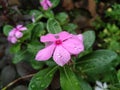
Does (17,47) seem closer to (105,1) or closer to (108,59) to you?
(108,59)

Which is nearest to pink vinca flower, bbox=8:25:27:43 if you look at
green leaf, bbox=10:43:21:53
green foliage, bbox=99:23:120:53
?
green leaf, bbox=10:43:21:53

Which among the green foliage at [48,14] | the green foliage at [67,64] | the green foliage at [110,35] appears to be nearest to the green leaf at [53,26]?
the green foliage at [67,64]

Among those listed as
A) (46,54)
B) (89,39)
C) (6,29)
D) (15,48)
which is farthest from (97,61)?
(6,29)

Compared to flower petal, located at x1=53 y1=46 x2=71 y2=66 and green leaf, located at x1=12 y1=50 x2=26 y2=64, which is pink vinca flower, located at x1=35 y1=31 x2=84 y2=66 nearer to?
flower petal, located at x1=53 y1=46 x2=71 y2=66

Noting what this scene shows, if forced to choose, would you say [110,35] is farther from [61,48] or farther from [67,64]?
[61,48]

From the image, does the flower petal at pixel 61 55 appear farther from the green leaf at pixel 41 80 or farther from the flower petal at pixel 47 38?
the green leaf at pixel 41 80
